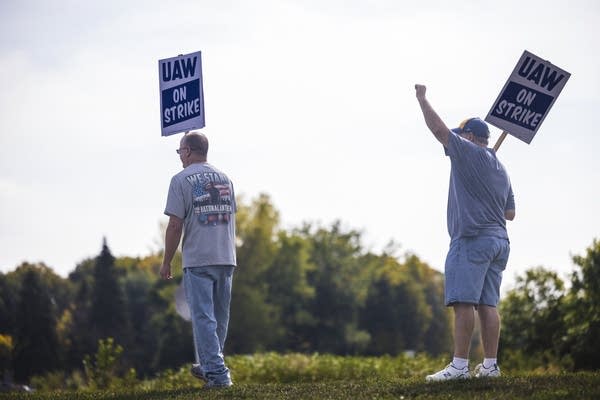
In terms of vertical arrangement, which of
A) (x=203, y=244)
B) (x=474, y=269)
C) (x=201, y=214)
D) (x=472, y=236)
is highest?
(x=201, y=214)

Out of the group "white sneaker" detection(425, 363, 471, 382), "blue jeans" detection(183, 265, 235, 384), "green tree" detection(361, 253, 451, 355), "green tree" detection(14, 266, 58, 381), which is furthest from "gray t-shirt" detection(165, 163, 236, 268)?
"green tree" detection(361, 253, 451, 355)

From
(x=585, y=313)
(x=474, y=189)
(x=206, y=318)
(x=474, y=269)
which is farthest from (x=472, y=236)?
(x=585, y=313)

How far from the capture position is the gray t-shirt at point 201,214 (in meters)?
9.64

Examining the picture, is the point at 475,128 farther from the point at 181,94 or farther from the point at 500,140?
the point at 181,94

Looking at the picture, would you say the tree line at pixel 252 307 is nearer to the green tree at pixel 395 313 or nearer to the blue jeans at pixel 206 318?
the green tree at pixel 395 313

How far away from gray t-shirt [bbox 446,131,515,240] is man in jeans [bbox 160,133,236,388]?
7.63ft

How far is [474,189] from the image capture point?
9.02 metres

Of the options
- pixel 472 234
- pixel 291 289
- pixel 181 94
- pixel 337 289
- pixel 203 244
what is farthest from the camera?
pixel 337 289

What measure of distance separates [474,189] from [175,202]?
2.96m

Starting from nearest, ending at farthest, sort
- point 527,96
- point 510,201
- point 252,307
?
point 510,201 < point 527,96 < point 252,307

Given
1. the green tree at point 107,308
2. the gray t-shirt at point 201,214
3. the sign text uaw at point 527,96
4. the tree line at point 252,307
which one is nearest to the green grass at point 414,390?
the gray t-shirt at point 201,214

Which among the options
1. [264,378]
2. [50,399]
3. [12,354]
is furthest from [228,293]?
[12,354]

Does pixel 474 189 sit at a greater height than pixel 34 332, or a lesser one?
lesser

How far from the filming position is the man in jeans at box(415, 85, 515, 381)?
8891 millimetres
